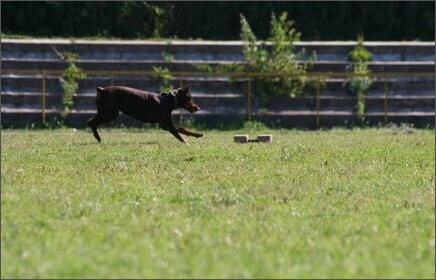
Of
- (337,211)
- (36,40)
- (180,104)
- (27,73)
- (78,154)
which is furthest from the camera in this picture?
(36,40)

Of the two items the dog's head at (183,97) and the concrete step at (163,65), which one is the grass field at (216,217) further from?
the concrete step at (163,65)

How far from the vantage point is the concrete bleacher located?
3216 centimetres

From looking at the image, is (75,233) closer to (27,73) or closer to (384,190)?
(384,190)

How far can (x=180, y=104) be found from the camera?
908 inches

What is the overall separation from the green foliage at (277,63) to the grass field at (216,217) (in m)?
16.4

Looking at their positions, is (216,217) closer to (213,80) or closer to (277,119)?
(277,119)

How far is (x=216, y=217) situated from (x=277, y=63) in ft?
77.6

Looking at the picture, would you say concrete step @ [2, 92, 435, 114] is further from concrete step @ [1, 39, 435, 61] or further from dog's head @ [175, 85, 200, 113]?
dog's head @ [175, 85, 200, 113]

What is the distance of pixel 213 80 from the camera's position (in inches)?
1308

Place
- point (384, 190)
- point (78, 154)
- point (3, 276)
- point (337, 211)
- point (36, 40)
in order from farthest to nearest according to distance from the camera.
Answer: point (36, 40), point (78, 154), point (384, 190), point (337, 211), point (3, 276)

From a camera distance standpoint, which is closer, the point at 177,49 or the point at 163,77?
the point at 163,77

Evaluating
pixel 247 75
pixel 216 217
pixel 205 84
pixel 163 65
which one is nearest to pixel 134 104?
pixel 247 75

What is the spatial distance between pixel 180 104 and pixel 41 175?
10.2 m

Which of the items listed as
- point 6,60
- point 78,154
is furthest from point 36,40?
point 78,154
